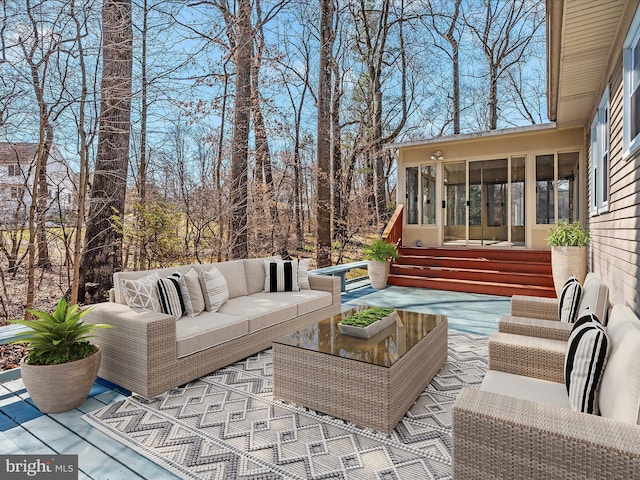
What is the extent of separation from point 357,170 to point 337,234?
2.61 meters

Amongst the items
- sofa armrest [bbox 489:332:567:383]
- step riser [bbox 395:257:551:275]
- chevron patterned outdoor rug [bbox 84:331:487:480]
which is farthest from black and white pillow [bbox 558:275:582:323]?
step riser [bbox 395:257:551:275]

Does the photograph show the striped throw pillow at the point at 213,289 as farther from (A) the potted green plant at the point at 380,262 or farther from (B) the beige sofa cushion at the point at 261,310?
(A) the potted green plant at the point at 380,262

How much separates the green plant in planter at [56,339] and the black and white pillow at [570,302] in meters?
3.58

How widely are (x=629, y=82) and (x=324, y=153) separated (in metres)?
6.59

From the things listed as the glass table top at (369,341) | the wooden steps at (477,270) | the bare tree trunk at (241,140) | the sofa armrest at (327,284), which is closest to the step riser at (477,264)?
the wooden steps at (477,270)

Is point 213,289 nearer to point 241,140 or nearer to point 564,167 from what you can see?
point 241,140

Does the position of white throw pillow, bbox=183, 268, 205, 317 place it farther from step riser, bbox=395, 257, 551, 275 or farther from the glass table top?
step riser, bbox=395, 257, 551, 275

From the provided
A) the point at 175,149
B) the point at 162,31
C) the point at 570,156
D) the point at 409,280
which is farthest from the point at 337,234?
the point at 162,31

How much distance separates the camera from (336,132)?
1070 centimetres

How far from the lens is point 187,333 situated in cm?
307

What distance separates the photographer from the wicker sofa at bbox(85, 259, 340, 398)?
109 inches

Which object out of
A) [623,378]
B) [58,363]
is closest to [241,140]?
[58,363]

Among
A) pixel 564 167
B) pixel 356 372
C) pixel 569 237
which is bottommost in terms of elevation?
pixel 356 372

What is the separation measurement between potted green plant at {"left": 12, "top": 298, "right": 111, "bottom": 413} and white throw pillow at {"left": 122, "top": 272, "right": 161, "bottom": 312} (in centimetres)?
50
